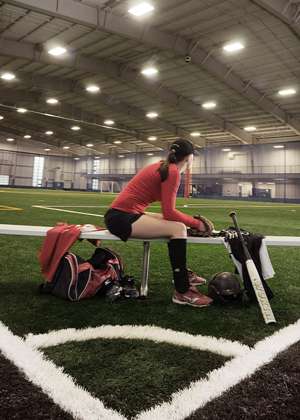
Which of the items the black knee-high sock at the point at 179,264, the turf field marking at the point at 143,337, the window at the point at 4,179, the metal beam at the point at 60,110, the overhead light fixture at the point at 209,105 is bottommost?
the turf field marking at the point at 143,337

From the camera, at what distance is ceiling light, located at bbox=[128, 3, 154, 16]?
13.4m

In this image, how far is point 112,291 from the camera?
2773mm

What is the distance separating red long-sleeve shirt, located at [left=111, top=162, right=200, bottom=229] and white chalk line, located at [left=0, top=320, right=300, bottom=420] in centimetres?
104

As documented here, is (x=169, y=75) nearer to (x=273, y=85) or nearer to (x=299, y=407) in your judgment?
(x=273, y=85)

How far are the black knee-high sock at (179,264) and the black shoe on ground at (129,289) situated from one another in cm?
38

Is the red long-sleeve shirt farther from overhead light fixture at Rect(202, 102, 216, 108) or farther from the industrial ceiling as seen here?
overhead light fixture at Rect(202, 102, 216, 108)

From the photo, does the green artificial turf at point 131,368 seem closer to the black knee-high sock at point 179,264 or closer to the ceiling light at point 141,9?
the black knee-high sock at point 179,264

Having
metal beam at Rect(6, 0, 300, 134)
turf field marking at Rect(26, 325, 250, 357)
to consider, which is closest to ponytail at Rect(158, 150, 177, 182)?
turf field marking at Rect(26, 325, 250, 357)

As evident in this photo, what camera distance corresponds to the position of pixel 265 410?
137 centimetres

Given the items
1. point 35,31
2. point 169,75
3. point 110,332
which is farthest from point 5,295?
point 169,75

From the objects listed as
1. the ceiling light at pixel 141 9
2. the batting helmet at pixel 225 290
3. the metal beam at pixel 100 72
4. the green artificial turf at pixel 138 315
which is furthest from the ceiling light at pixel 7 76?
the batting helmet at pixel 225 290

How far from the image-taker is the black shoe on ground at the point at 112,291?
272cm

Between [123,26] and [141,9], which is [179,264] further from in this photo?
[123,26]

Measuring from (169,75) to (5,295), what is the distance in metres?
21.4
